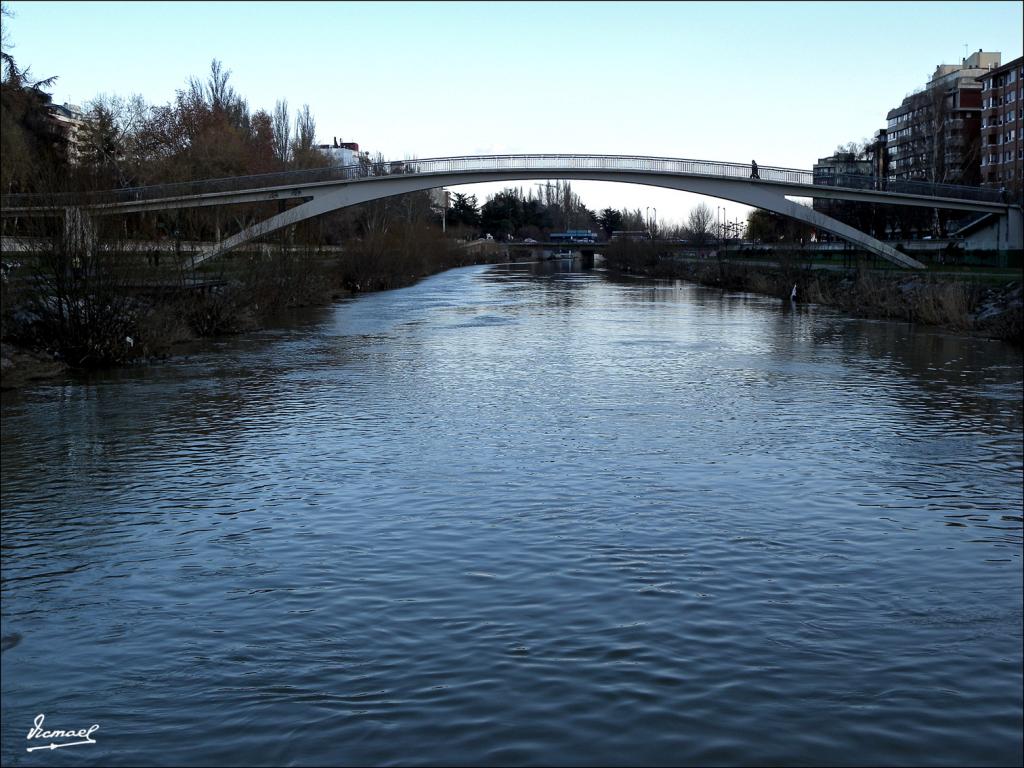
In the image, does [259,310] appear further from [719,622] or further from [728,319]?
[719,622]

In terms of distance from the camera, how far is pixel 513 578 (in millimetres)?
7840

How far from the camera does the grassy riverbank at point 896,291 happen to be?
94.8ft

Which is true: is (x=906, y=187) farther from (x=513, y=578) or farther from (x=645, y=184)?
(x=513, y=578)

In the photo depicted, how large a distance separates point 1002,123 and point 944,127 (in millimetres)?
4564

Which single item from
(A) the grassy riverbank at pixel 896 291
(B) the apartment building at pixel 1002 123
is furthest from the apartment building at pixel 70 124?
(B) the apartment building at pixel 1002 123

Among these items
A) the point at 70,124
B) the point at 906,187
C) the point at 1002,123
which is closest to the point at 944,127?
the point at 1002,123

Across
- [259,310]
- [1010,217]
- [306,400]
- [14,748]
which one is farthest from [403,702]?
[1010,217]

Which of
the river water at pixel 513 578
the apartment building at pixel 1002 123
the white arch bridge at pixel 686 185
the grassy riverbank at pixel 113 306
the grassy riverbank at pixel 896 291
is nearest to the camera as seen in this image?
the river water at pixel 513 578

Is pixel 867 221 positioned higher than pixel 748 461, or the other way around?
pixel 867 221

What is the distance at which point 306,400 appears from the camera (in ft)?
55.9

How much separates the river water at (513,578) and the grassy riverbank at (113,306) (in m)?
3.11

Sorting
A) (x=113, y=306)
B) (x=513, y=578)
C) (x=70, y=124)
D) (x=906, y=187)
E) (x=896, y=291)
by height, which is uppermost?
(x=70, y=124)

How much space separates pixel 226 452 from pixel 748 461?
5.92 m

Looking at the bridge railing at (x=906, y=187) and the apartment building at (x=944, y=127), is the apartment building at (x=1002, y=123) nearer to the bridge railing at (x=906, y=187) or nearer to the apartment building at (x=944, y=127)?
the apartment building at (x=944, y=127)
